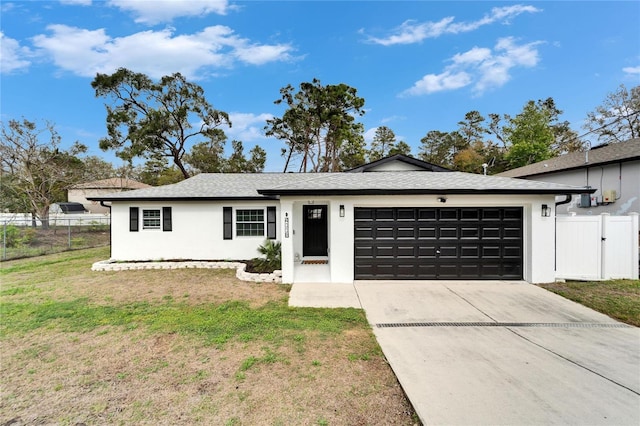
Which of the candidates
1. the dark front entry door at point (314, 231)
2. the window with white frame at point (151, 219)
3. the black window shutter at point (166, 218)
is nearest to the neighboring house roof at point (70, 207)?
the window with white frame at point (151, 219)

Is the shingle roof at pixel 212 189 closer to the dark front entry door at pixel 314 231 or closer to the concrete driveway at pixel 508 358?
the dark front entry door at pixel 314 231

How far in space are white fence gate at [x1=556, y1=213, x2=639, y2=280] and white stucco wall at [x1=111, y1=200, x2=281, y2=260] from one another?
29.0 ft

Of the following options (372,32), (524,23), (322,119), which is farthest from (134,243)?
(322,119)

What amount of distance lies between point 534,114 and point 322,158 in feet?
70.5

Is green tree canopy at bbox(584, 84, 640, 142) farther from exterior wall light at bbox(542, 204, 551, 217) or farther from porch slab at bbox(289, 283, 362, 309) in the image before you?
porch slab at bbox(289, 283, 362, 309)

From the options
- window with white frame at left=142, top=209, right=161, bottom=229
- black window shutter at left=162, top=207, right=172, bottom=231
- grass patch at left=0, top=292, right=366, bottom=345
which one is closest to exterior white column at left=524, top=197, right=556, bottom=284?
grass patch at left=0, top=292, right=366, bottom=345

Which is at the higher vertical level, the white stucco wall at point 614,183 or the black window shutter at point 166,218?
the white stucco wall at point 614,183

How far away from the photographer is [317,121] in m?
30.0

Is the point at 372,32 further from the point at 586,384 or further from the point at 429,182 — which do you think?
the point at 586,384

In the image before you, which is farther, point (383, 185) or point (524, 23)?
point (524, 23)

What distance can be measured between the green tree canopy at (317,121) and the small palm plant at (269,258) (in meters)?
21.6

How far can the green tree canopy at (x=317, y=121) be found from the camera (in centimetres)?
2936

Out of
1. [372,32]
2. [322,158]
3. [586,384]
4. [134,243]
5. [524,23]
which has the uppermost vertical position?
[372,32]

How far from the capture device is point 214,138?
92.1ft
